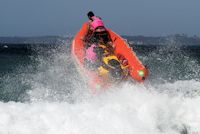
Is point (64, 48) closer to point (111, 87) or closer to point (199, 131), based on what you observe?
point (111, 87)

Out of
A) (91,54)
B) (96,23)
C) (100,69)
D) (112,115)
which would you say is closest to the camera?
(112,115)

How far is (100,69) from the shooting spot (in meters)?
10.4

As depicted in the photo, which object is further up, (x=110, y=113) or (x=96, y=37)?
(x=96, y=37)

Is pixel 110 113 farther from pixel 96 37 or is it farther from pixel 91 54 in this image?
pixel 96 37

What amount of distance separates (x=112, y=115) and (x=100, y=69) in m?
1.79

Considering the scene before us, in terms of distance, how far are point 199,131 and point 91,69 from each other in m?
2.68

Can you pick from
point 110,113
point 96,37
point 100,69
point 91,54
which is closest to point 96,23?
point 96,37

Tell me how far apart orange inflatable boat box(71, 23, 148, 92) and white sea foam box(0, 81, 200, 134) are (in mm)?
298

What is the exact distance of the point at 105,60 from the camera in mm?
10469

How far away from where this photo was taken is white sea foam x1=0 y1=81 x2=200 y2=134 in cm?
816

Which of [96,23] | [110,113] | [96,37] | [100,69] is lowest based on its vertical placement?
[110,113]

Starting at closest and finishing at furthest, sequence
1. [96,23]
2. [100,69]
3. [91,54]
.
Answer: [100,69]
[91,54]
[96,23]

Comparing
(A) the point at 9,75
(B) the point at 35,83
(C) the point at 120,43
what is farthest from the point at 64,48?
(C) the point at 120,43

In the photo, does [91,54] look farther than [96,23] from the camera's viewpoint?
No
